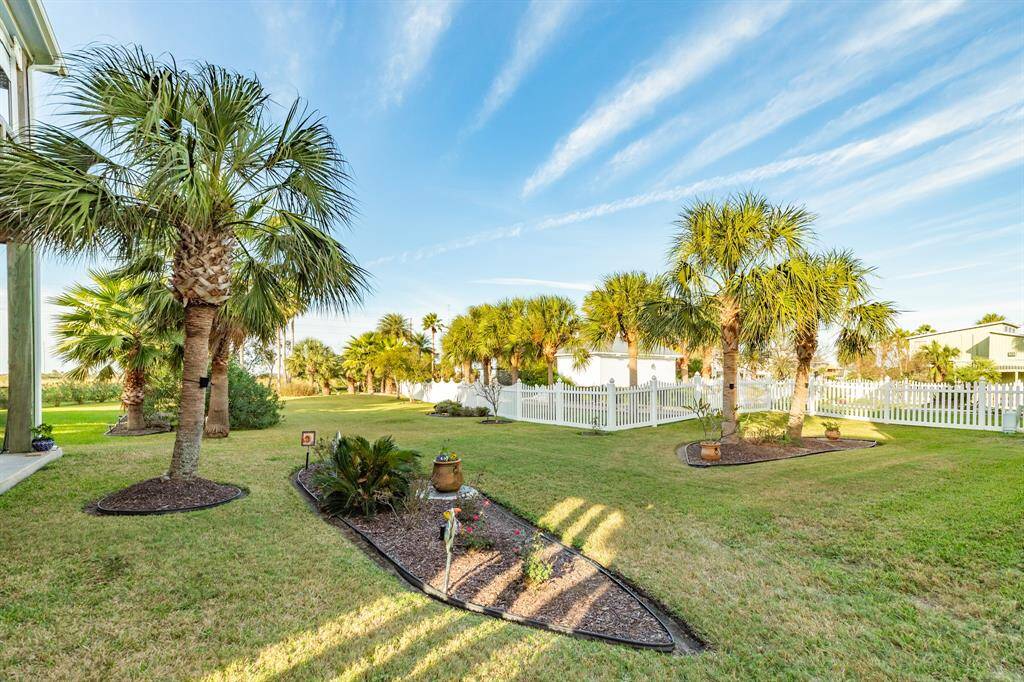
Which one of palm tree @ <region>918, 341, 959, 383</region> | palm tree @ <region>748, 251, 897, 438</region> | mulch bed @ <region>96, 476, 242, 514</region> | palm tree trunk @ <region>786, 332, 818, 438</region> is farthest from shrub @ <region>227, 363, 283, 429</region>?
palm tree @ <region>918, 341, 959, 383</region>

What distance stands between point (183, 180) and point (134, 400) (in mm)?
10542

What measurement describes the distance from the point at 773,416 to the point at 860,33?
7.50 m

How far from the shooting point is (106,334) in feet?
34.4

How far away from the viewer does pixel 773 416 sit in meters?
10.0

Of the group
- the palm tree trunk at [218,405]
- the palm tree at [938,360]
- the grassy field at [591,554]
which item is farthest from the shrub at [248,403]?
the palm tree at [938,360]

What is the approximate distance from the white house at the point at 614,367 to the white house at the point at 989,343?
14700 millimetres

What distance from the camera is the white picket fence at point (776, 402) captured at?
36.1ft

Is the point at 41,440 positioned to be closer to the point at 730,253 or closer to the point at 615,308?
the point at 730,253

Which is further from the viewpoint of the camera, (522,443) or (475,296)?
(475,296)

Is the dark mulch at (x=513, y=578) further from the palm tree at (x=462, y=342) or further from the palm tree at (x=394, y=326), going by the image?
the palm tree at (x=394, y=326)

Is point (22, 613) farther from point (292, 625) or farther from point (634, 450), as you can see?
point (634, 450)

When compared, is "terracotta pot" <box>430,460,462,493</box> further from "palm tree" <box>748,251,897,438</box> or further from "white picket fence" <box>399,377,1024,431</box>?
"white picket fence" <box>399,377,1024,431</box>

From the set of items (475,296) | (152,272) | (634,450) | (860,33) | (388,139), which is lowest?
(634,450)

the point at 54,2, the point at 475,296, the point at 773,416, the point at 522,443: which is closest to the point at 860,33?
the point at 773,416
